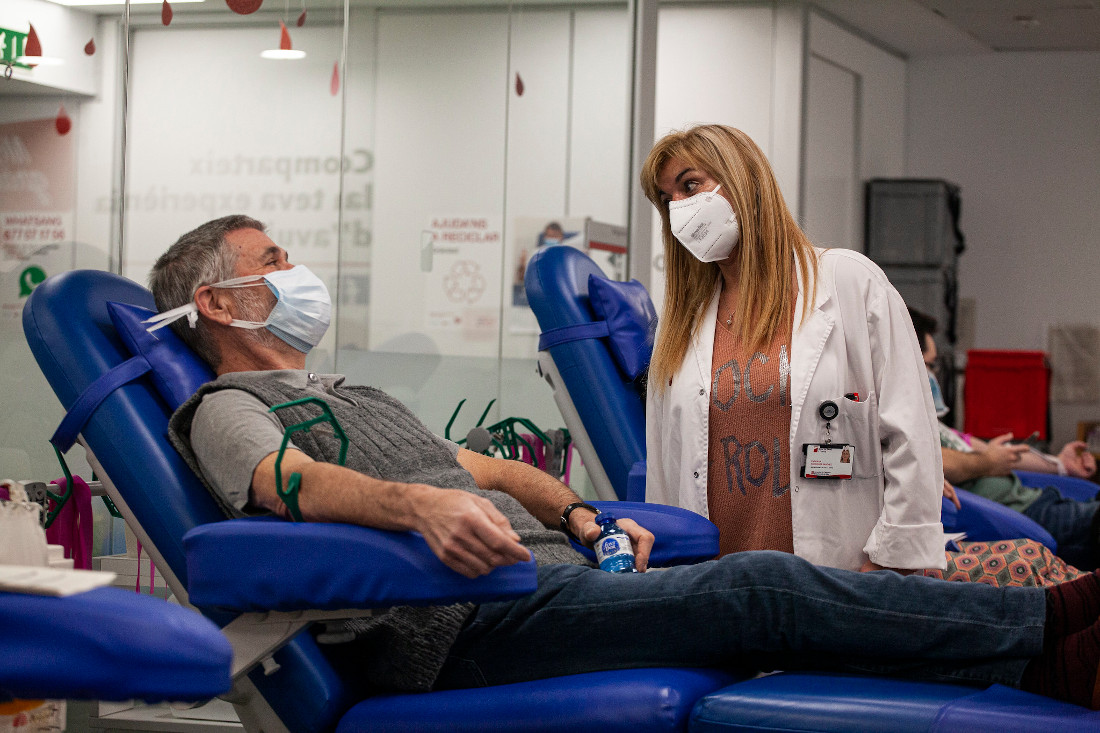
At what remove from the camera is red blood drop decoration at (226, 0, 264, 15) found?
Result: 103 inches

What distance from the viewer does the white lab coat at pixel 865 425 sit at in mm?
1778

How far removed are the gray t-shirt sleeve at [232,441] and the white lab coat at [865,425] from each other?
0.87m

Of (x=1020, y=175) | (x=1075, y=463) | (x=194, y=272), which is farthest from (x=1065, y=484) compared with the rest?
(x=1020, y=175)

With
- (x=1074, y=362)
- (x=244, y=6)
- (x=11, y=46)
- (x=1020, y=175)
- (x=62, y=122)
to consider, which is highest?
(x=1020, y=175)

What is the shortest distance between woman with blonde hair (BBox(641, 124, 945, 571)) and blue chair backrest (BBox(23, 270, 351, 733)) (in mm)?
791

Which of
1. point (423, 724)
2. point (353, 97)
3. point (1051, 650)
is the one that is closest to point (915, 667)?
point (1051, 650)

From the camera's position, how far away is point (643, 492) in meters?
2.27

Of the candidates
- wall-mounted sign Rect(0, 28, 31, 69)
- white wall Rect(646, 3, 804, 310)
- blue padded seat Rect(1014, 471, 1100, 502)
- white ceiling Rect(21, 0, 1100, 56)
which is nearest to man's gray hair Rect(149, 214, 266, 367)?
wall-mounted sign Rect(0, 28, 31, 69)

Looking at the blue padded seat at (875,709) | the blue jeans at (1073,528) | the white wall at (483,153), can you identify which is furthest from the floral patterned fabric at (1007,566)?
the white wall at (483,153)

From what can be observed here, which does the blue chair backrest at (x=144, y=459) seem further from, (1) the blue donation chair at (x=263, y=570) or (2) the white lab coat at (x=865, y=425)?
(2) the white lab coat at (x=865, y=425)

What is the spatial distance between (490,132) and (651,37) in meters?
0.83

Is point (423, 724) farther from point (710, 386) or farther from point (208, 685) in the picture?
point (710, 386)

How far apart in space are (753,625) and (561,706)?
10.5 inches

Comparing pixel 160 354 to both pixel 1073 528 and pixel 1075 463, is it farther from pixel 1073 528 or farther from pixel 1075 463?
pixel 1075 463
